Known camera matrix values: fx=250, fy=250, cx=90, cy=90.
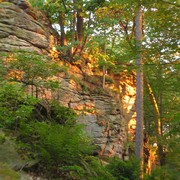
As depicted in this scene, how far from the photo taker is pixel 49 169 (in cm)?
543

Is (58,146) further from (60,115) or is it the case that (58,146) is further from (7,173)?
(60,115)

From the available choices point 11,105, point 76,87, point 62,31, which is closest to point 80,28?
point 62,31

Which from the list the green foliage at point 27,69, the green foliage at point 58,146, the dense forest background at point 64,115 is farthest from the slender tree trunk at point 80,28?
the green foliage at point 58,146

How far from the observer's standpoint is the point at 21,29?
34.4ft

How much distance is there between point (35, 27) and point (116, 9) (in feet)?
13.8

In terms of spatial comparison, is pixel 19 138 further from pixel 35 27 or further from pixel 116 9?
pixel 116 9

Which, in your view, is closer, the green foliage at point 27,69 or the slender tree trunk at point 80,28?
the green foliage at point 27,69

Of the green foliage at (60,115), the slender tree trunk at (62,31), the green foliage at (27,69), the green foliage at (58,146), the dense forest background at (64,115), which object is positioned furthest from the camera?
the slender tree trunk at (62,31)

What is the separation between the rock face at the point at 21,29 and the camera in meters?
9.91

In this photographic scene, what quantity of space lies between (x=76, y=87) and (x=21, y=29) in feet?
11.5

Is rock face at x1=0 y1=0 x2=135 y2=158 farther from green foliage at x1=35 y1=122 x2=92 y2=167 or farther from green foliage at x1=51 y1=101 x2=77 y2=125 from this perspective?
green foliage at x1=35 y1=122 x2=92 y2=167

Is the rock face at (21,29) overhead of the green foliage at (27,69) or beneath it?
overhead

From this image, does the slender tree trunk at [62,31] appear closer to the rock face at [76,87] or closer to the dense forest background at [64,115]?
the rock face at [76,87]

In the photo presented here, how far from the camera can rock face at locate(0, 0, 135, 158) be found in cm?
1028
